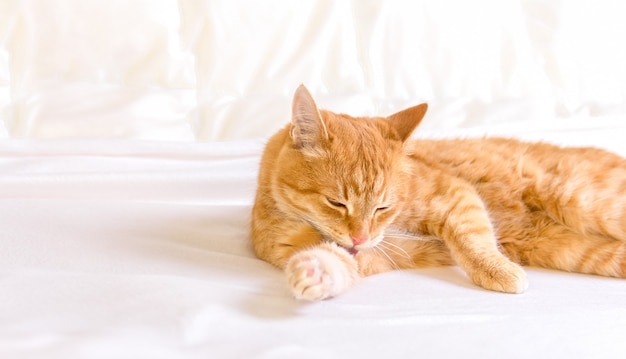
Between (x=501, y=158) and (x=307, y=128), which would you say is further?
(x=501, y=158)

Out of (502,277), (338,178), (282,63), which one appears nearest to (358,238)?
(338,178)

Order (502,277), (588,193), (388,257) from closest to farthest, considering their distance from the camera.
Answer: (502,277)
(388,257)
(588,193)

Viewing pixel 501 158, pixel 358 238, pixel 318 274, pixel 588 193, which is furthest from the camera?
pixel 501 158

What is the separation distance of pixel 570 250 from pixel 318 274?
855mm

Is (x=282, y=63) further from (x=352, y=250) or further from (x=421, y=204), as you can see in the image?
(x=352, y=250)

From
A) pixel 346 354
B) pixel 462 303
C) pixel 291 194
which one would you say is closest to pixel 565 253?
pixel 462 303

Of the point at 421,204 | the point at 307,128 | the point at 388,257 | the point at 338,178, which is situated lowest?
the point at 388,257

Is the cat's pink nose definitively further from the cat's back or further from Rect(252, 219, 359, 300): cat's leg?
the cat's back

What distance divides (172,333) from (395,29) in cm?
212

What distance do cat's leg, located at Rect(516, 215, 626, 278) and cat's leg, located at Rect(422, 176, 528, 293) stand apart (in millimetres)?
171

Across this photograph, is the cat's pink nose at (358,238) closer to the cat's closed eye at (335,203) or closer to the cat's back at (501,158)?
the cat's closed eye at (335,203)

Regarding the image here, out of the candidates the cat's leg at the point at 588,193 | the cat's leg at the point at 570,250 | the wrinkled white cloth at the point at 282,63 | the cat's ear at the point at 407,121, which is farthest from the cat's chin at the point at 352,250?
the wrinkled white cloth at the point at 282,63

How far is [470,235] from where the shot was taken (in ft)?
6.20

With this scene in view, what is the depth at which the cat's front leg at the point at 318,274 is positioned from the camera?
150 centimetres
